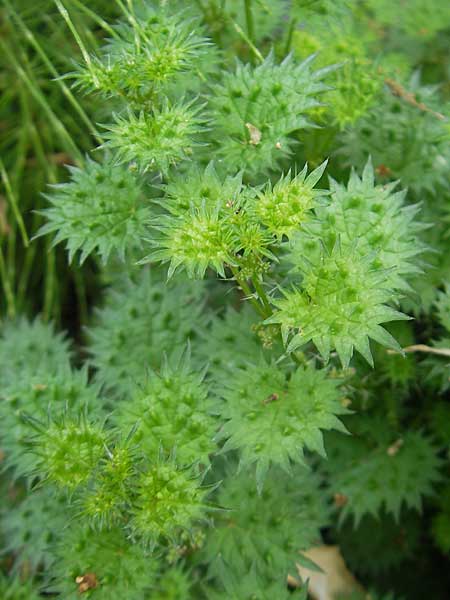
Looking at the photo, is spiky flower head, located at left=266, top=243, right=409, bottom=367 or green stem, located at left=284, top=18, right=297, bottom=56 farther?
green stem, located at left=284, top=18, right=297, bottom=56

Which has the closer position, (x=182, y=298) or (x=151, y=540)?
(x=151, y=540)

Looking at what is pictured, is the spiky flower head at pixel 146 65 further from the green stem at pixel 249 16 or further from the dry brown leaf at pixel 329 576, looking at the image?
the dry brown leaf at pixel 329 576

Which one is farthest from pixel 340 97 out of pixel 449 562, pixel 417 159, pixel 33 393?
pixel 449 562

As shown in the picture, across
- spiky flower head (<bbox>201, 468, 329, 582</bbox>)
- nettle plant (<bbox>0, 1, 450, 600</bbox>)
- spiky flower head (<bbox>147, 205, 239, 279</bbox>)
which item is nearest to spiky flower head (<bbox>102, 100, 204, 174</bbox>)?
nettle plant (<bbox>0, 1, 450, 600</bbox>)

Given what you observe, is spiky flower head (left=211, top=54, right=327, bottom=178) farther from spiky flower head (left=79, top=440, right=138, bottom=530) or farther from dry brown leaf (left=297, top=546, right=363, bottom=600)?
dry brown leaf (left=297, top=546, right=363, bottom=600)

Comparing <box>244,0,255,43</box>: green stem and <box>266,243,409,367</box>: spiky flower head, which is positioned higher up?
<box>244,0,255,43</box>: green stem

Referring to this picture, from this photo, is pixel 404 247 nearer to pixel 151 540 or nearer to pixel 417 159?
pixel 417 159

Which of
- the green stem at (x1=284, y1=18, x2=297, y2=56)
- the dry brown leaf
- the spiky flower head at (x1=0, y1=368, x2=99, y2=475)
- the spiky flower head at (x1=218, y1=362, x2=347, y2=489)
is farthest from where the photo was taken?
the dry brown leaf
